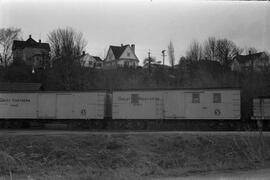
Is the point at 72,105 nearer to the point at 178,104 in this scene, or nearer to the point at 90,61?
the point at 178,104

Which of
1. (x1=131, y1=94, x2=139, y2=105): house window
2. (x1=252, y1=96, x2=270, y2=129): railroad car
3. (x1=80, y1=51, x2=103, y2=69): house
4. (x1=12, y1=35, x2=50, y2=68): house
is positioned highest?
(x1=80, y1=51, x2=103, y2=69): house

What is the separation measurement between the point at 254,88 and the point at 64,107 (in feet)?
70.8

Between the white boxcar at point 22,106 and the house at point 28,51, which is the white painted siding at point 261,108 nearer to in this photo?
the white boxcar at point 22,106

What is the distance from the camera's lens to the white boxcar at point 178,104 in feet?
91.3

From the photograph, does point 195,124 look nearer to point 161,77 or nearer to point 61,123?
point 61,123

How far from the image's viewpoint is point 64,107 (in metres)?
29.1

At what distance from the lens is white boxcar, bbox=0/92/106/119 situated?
1137 inches

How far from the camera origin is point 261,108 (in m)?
28.9

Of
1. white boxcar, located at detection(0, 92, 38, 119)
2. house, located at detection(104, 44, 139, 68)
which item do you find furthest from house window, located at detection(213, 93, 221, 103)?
house, located at detection(104, 44, 139, 68)

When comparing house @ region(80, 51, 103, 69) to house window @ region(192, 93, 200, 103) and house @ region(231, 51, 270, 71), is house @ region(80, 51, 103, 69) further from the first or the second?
house @ region(231, 51, 270, 71)

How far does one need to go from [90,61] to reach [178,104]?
33.0m

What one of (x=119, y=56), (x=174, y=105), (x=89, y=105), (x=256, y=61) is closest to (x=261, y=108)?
(x=256, y=61)

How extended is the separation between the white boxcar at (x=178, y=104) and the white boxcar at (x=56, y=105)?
175 cm

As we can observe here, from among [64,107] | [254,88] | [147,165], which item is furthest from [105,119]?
[254,88]
